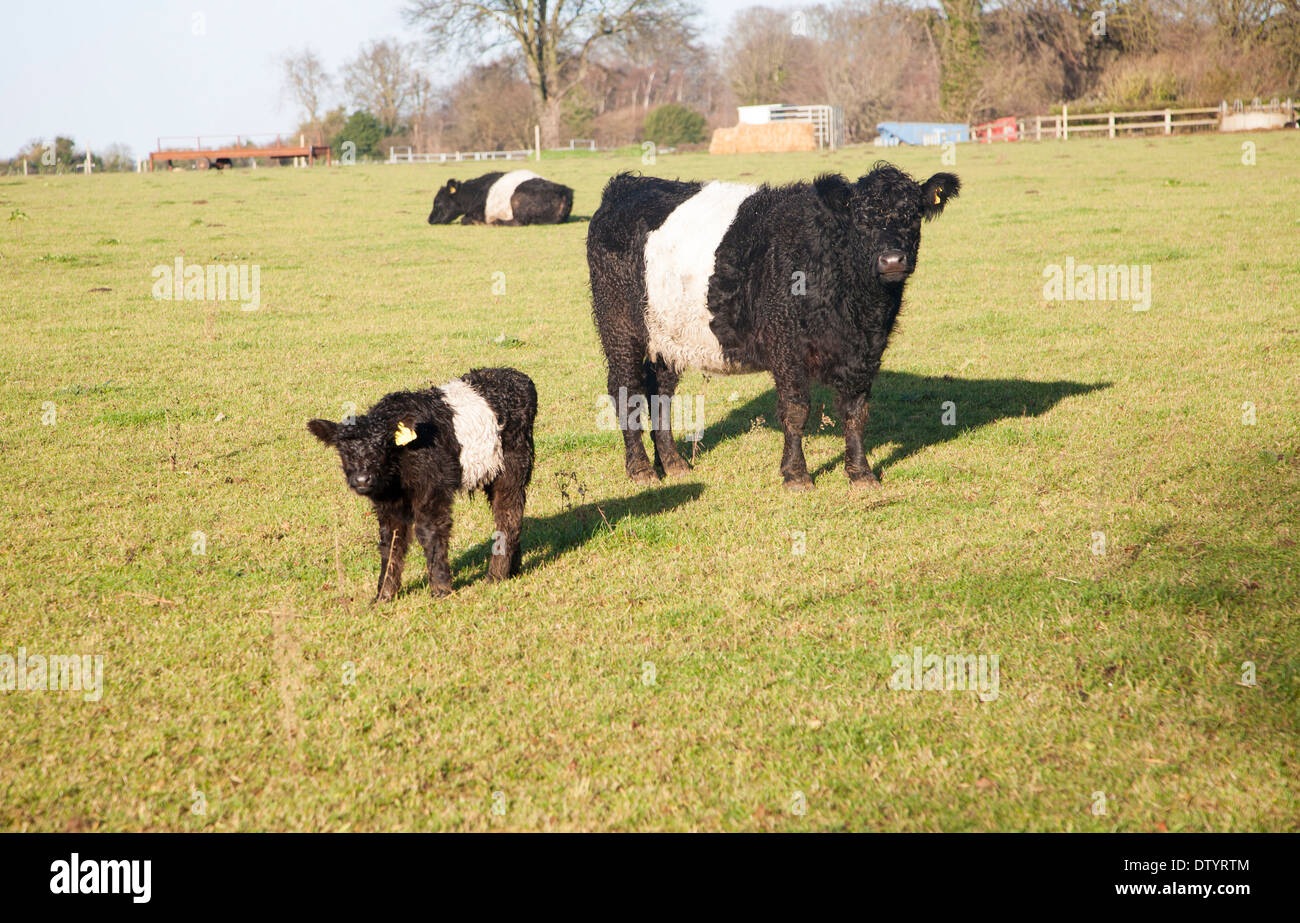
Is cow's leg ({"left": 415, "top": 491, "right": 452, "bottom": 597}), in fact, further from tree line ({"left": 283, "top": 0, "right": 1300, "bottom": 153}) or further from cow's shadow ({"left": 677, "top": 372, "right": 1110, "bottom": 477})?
tree line ({"left": 283, "top": 0, "right": 1300, "bottom": 153})

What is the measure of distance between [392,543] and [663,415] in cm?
345

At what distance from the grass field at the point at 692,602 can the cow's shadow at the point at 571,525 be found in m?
0.04

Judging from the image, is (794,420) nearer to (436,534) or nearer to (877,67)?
(436,534)

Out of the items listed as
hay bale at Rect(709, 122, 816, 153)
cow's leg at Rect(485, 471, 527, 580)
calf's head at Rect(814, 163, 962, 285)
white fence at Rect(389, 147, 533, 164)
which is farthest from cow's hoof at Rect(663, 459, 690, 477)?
white fence at Rect(389, 147, 533, 164)

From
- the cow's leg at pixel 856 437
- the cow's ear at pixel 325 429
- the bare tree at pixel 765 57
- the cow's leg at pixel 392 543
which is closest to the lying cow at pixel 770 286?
the cow's leg at pixel 856 437

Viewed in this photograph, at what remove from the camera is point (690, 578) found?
667 centimetres

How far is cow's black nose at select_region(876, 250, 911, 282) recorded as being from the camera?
787 cm

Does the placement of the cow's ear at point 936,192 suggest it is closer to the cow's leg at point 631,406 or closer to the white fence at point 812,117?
the cow's leg at point 631,406

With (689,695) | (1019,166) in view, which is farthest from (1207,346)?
(1019,166)

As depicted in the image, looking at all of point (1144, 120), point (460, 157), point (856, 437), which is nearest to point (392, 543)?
point (856, 437)

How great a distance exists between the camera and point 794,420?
27.3 feet

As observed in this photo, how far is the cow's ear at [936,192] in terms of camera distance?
27.4ft

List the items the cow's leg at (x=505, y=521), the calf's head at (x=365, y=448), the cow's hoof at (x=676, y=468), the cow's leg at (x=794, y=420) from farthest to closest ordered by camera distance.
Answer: the cow's hoof at (x=676, y=468) < the cow's leg at (x=794, y=420) < the cow's leg at (x=505, y=521) < the calf's head at (x=365, y=448)
